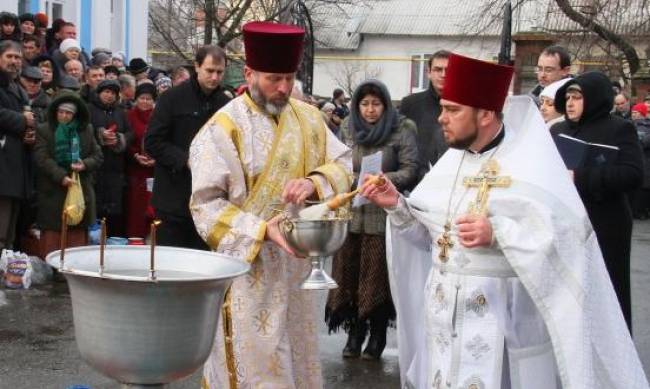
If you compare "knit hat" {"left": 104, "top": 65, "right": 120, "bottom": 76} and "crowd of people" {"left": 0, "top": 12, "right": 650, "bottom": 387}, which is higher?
"knit hat" {"left": 104, "top": 65, "right": 120, "bottom": 76}

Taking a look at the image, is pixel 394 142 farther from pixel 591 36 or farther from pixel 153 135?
pixel 591 36

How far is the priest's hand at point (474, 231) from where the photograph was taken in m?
4.08

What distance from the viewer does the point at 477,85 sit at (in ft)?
14.1

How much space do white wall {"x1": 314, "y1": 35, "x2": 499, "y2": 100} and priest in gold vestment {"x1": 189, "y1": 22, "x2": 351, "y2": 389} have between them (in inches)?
1187

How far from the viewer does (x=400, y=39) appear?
47.8 metres

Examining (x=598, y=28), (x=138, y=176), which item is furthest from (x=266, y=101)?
(x=598, y=28)

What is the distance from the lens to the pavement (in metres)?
6.65

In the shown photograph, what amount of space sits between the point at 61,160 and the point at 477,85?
5.97 meters

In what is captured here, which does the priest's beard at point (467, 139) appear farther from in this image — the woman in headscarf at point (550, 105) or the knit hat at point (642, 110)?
the knit hat at point (642, 110)

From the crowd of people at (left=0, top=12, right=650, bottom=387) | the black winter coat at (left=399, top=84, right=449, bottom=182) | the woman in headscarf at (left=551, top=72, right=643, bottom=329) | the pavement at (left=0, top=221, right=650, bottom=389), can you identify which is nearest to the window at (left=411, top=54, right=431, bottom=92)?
the crowd of people at (left=0, top=12, right=650, bottom=387)

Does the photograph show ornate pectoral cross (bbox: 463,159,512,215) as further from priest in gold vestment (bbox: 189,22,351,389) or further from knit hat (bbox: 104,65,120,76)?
knit hat (bbox: 104,65,120,76)

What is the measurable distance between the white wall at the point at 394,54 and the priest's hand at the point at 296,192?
1193 inches

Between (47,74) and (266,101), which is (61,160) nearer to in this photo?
(47,74)

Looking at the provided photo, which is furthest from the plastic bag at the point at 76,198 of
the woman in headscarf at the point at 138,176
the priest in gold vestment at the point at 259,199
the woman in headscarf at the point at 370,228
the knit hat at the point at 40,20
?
the priest in gold vestment at the point at 259,199
